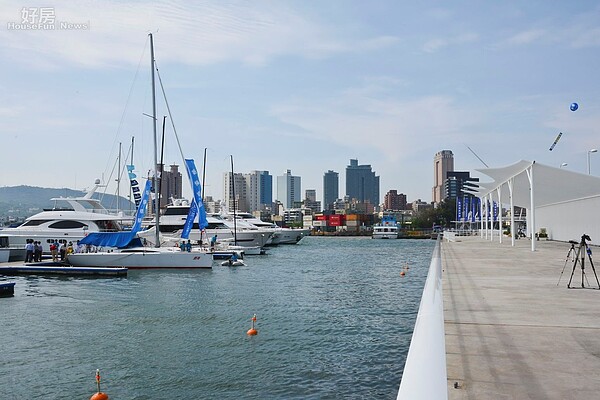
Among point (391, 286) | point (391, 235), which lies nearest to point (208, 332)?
point (391, 286)

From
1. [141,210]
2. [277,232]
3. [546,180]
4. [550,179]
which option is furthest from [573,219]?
[277,232]

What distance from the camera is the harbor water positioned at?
33.8ft

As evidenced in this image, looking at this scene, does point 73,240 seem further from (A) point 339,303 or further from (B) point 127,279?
(A) point 339,303

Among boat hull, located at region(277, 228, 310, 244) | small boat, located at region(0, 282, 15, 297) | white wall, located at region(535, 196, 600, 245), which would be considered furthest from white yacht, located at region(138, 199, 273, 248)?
small boat, located at region(0, 282, 15, 297)

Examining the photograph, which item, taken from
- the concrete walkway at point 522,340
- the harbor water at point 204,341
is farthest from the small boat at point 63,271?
the concrete walkway at point 522,340

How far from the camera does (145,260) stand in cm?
3388

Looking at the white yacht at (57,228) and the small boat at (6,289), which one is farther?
the white yacht at (57,228)

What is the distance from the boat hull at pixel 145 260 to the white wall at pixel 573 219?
28.2m

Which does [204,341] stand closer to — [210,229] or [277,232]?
[210,229]

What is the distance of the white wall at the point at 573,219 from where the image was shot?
1572 inches

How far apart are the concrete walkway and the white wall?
27939mm

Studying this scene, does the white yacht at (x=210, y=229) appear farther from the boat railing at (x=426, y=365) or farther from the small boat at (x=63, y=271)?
the boat railing at (x=426, y=365)

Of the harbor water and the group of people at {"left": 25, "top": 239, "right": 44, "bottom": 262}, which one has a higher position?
the group of people at {"left": 25, "top": 239, "right": 44, "bottom": 262}

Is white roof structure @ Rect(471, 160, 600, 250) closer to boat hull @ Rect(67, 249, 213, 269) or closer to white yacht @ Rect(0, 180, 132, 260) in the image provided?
boat hull @ Rect(67, 249, 213, 269)
